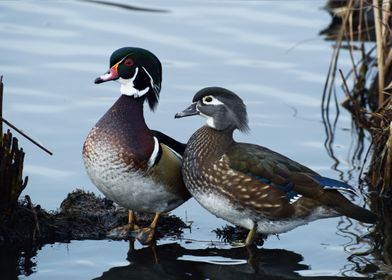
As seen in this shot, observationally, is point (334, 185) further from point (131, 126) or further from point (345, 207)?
point (131, 126)

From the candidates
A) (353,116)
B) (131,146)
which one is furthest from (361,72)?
(131,146)

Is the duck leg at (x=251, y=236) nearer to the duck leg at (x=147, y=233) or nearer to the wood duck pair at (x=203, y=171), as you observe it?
the wood duck pair at (x=203, y=171)

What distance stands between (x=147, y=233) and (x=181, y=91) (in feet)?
9.62

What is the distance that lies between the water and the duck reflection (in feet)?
0.04

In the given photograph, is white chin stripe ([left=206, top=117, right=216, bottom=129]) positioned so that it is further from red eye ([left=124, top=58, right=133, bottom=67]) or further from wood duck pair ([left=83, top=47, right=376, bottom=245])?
red eye ([left=124, top=58, right=133, bottom=67])

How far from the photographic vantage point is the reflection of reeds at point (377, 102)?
25.7 ft

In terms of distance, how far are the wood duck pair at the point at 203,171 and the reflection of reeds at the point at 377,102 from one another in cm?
67

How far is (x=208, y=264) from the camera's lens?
22.5 feet

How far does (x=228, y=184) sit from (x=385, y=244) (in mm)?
1236

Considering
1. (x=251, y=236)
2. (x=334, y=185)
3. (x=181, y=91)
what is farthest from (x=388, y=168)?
(x=181, y=91)

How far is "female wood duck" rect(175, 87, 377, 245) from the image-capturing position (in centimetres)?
699

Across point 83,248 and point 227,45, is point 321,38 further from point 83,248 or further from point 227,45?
point 83,248

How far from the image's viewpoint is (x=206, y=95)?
284 inches

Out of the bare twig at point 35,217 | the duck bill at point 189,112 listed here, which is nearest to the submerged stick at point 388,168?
the duck bill at point 189,112
